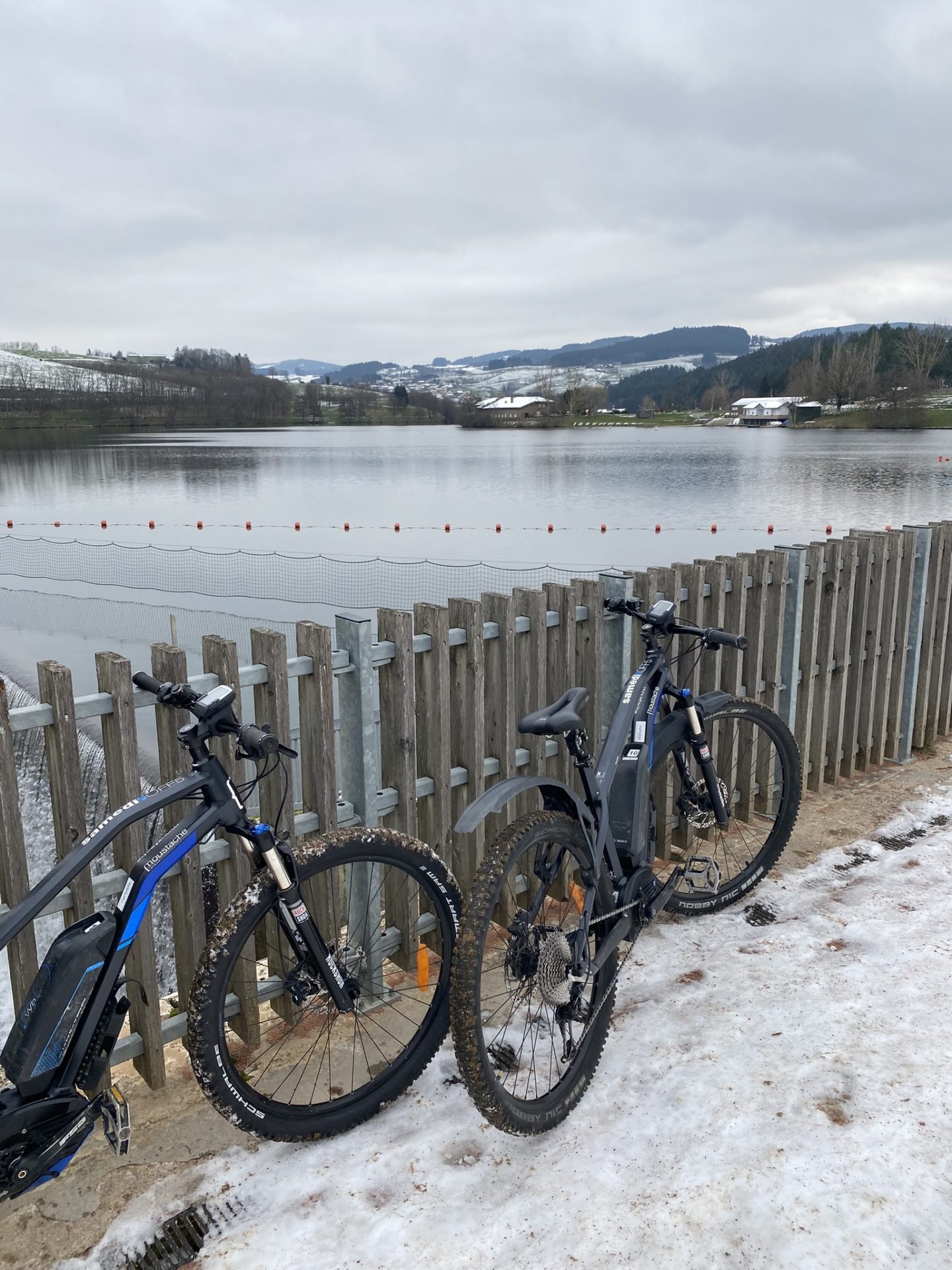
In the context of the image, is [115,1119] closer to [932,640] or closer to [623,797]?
[623,797]

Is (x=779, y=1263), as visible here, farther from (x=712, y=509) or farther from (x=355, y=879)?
(x=712, y=509)

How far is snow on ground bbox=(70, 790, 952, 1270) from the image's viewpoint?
2.29 meters

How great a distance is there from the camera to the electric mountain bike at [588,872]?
258cm

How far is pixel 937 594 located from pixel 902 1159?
14.9 feet

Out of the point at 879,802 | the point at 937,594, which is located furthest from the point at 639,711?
the point at 937,594

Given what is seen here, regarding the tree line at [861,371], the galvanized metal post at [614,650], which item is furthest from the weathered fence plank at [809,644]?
the tree line at [861,371]

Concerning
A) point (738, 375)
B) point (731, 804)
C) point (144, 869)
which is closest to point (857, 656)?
point (731, 804)

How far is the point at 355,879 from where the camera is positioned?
3.45 metres

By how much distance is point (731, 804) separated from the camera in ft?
16.2

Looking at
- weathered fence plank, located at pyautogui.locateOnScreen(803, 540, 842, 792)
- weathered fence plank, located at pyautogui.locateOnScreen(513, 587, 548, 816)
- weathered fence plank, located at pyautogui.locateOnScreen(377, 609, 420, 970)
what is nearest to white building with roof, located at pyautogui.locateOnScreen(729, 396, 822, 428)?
weathered fence plank, located at pyautogui.locateOnScreen(803, 540, 842, 792)

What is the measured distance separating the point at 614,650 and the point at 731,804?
1265 mm

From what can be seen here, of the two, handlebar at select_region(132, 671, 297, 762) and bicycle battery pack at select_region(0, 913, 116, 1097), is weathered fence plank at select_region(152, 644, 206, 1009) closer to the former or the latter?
handlebar at select_region(132, 671, 297, 762)

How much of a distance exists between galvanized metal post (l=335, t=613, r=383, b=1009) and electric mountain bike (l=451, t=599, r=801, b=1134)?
46cm

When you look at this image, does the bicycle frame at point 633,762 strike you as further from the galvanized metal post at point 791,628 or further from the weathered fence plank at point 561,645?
the galvanized metal post at point 791,628
